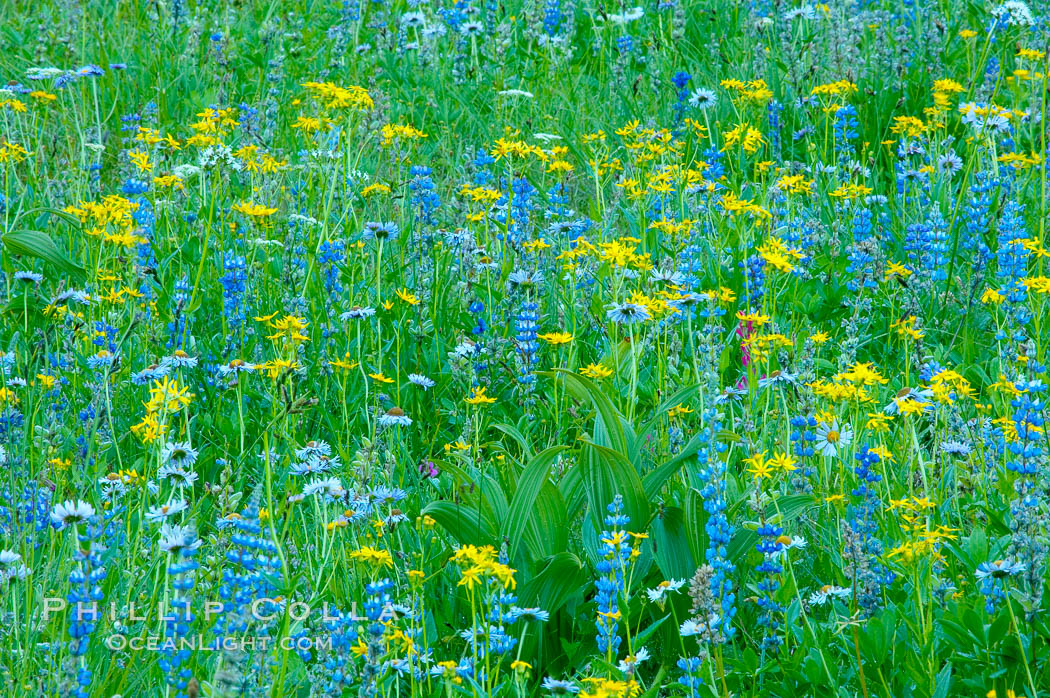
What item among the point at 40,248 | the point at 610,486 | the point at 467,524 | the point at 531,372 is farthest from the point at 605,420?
the point at 40,248

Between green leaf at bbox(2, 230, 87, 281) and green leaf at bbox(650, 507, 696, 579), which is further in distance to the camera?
green leaf at bbox(2, 230, 87, 281)

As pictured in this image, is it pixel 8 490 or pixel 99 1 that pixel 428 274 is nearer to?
pixel 8 490

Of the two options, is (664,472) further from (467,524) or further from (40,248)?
(40,248)

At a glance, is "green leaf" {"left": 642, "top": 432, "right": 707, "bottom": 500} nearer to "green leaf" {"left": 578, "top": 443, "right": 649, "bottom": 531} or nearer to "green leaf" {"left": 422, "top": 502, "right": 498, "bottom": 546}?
"green leaf" {"left": 578, "top": 443, "right": 649, "bottom": 531}

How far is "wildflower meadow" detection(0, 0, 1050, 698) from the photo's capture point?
6.73 feet

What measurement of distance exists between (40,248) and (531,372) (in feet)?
5.09

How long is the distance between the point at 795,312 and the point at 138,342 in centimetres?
207

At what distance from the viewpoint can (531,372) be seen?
3162mm

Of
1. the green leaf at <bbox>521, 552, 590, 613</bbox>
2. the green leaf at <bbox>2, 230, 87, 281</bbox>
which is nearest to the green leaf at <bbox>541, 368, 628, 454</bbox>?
the green leaf at <bbox>521, 552, 590, 613</bbox>

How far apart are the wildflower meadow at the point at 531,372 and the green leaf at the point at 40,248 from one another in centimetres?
1

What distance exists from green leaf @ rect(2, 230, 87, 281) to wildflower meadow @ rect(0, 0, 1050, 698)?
1 cm

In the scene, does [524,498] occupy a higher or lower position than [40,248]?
lower

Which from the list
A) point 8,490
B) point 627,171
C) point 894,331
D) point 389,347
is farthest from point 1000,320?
point 8,490

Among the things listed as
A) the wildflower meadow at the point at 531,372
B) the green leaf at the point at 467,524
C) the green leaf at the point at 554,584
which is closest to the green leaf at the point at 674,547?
the wildflower meadow at the point at 531,372
